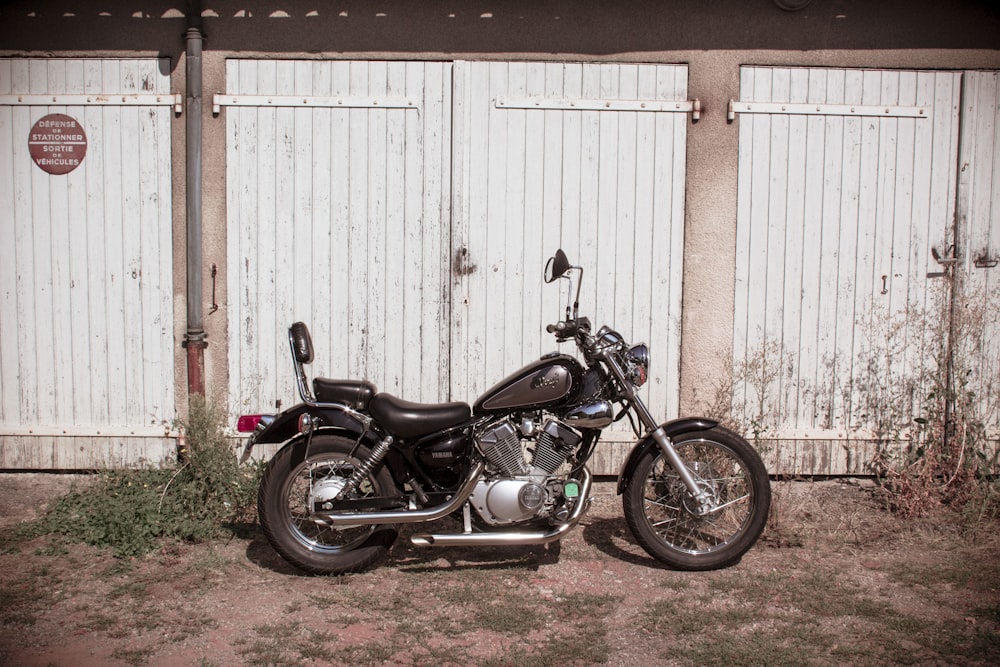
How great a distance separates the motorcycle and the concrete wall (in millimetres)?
1300

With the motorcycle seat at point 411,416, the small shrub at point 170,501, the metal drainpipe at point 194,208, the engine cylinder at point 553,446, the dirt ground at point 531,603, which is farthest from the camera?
the metal drainpipe at point 194,208

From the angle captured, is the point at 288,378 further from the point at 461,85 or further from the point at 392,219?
the point at 461,85

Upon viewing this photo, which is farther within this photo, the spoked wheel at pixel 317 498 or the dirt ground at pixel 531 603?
the spoked wheel at pixel 317 498

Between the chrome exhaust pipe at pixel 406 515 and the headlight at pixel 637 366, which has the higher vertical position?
the headlight at pixel 637 366

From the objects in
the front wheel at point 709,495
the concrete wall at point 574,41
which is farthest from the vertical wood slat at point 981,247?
the front wheel at point 709,495

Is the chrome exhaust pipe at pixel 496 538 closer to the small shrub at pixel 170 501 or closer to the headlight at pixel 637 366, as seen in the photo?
the headlight at pixel 637 366

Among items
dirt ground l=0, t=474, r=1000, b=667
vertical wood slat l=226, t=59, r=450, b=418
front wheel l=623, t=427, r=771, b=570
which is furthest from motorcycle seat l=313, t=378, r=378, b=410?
front wheel l=623, t=427, r=771, b=570

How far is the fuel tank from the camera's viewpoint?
4125mm

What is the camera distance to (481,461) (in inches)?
164

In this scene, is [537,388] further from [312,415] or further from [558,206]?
[558,206]

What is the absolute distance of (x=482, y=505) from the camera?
4133 millimetres

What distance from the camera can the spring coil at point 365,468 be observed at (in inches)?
162

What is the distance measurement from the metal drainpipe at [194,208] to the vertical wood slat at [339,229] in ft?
0.60

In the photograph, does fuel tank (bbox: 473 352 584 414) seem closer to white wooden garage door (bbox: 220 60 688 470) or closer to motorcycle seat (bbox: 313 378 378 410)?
motorcycle seat (bbox: 313 378 378 410)
